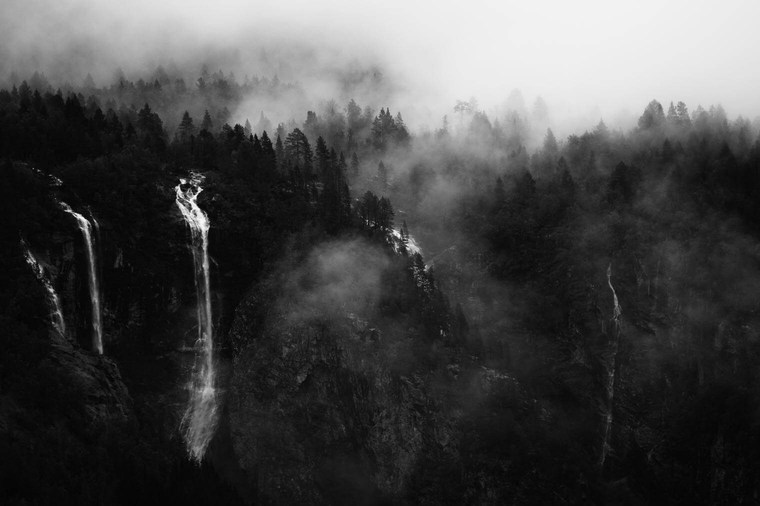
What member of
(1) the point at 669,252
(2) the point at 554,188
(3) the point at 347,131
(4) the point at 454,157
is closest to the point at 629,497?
(1) the point at 669,252

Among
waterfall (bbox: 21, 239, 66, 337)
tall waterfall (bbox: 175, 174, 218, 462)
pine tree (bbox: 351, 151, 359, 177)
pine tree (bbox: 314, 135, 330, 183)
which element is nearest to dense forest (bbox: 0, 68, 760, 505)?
waterfall (bbox: 21, 239, 66, 337)

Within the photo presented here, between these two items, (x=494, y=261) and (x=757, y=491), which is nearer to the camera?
(x=757, y=491)

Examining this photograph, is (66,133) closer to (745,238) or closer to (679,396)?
(679,396)

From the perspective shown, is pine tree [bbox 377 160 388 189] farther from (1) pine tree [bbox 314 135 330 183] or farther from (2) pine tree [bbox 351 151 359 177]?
(1) pine tree [bbox 314 135 330 183]

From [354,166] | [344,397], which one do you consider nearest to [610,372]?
[344,397]

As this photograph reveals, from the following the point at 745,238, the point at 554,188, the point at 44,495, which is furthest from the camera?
the point at 554,188

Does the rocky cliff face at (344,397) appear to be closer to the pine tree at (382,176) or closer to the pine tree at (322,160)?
the pine tree at (322,160)

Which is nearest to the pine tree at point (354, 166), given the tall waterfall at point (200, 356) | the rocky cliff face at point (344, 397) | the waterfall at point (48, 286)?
the rocky cliff face at point (344, 397)
